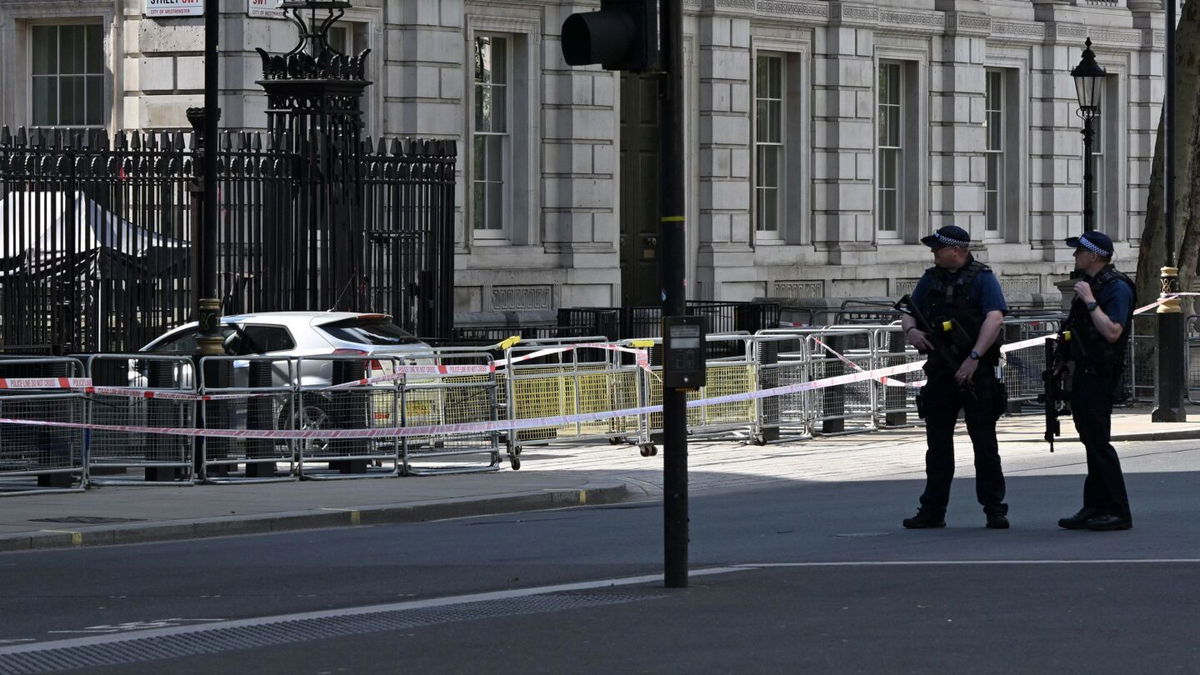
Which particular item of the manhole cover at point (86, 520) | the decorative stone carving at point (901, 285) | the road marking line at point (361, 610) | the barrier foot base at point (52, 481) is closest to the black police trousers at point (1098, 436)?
the road marking line at point (361, 610)

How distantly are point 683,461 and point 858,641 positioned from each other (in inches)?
62.0

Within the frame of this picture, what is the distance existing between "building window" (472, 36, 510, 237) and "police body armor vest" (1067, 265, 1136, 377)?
18.8m

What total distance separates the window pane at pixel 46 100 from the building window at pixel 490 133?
583 centimetres

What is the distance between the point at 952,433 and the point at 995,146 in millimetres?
28878

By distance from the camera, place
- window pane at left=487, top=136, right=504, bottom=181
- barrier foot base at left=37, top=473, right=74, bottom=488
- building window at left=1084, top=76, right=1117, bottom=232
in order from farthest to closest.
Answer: building window at left=1084, top=76, right=1117, bottom=232, window pane at left=487, top=136, right=504, bottom=181, barrier foot base at left=37, top=473, right=74, bottom=488

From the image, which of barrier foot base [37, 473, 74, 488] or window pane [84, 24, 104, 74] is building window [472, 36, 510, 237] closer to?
window pane [84, 24, 104, 74]

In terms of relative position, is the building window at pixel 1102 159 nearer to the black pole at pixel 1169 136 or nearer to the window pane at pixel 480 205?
the window pane at pixel 480 205

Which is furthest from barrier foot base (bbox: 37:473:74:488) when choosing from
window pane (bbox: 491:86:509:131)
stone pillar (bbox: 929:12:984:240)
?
stone pillar (bbox: 929:12:984:240)

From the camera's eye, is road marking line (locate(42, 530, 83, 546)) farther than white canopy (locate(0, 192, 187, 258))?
No

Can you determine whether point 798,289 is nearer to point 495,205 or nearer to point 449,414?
point 495,205

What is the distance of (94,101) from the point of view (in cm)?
2959

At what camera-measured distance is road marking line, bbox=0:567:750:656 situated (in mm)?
9789

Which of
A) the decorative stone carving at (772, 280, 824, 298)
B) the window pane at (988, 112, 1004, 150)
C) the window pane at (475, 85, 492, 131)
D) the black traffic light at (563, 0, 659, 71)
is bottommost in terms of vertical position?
the decorative stone carving at (772, 280, 824, 298)

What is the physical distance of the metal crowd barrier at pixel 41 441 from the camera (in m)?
17.2
